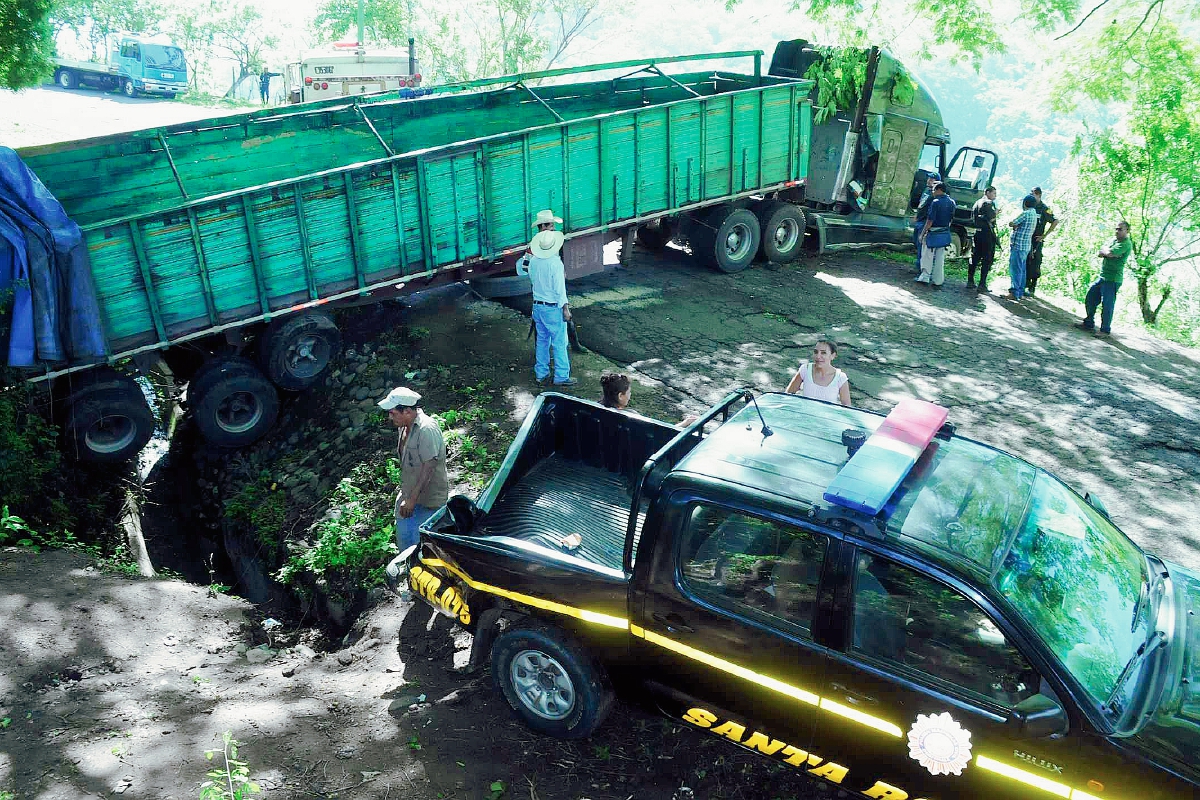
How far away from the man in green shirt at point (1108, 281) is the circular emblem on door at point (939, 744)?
907cm

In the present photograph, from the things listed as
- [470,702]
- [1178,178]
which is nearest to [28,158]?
[470,702]

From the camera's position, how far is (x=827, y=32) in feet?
46.1

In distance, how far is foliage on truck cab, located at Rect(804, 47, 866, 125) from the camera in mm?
13305

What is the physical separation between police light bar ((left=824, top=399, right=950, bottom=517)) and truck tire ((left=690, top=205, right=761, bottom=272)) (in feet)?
26.8

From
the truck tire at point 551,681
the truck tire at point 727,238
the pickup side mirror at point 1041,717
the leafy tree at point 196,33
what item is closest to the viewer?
the pickup side mirror at point 1041,717

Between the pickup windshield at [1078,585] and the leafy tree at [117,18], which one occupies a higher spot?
the leafy tree at [117,18]

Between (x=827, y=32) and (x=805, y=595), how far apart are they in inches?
499

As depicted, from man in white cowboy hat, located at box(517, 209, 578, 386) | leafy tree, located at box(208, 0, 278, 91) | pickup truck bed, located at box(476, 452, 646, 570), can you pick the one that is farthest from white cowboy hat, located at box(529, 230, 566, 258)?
leafy tree, located at box(208, 0, 278, 91)

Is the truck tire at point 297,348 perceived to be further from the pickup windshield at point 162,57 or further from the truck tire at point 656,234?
the pickup windshield at point 162,57

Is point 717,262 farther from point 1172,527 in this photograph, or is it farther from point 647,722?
point 647,722

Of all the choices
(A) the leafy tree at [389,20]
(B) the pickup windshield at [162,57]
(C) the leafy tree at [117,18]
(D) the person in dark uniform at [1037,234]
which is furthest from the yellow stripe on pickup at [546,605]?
(C) the leafy tree at [117,18]

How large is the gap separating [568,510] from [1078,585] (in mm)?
2705

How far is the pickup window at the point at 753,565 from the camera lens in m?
→ 3.70

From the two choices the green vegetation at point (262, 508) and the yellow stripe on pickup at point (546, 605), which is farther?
the green vegetation at point (262, 508)
